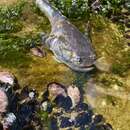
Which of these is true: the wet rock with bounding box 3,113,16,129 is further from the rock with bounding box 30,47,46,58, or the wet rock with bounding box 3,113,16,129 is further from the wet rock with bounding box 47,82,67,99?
the rock with bounding box 30,47,46,58

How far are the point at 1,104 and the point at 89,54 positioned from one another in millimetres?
1942

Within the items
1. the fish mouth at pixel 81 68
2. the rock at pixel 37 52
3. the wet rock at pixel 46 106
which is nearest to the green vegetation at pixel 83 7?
the rock at pixel 37 52

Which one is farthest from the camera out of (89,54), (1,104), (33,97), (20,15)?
(20,15)

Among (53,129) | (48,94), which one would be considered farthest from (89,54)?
(53,129)

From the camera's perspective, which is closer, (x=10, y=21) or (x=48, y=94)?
(x=48, y=94)

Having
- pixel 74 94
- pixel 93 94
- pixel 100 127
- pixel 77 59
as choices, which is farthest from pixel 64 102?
pixel 77 59

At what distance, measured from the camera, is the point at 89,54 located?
8062 millimetres

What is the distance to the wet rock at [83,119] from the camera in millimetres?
7158

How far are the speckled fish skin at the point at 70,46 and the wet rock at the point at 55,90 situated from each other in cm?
53

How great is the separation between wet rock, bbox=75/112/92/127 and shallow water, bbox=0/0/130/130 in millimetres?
227

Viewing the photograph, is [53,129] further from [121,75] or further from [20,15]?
[20,15]

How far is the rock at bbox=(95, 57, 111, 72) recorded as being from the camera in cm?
819

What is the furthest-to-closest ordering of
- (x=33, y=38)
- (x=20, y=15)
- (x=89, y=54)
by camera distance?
1. (x=20, y=15)
2. (x=33, y=38)
3. (x=89, y=54)

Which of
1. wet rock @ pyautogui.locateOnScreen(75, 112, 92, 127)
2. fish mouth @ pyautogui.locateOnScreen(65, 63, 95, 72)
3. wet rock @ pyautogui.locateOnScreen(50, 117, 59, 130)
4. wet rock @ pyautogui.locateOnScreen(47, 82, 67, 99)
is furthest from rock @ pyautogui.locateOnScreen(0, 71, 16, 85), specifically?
wet rock @ pyautogui.locateOnScreen(75, 112, 92, 127)
